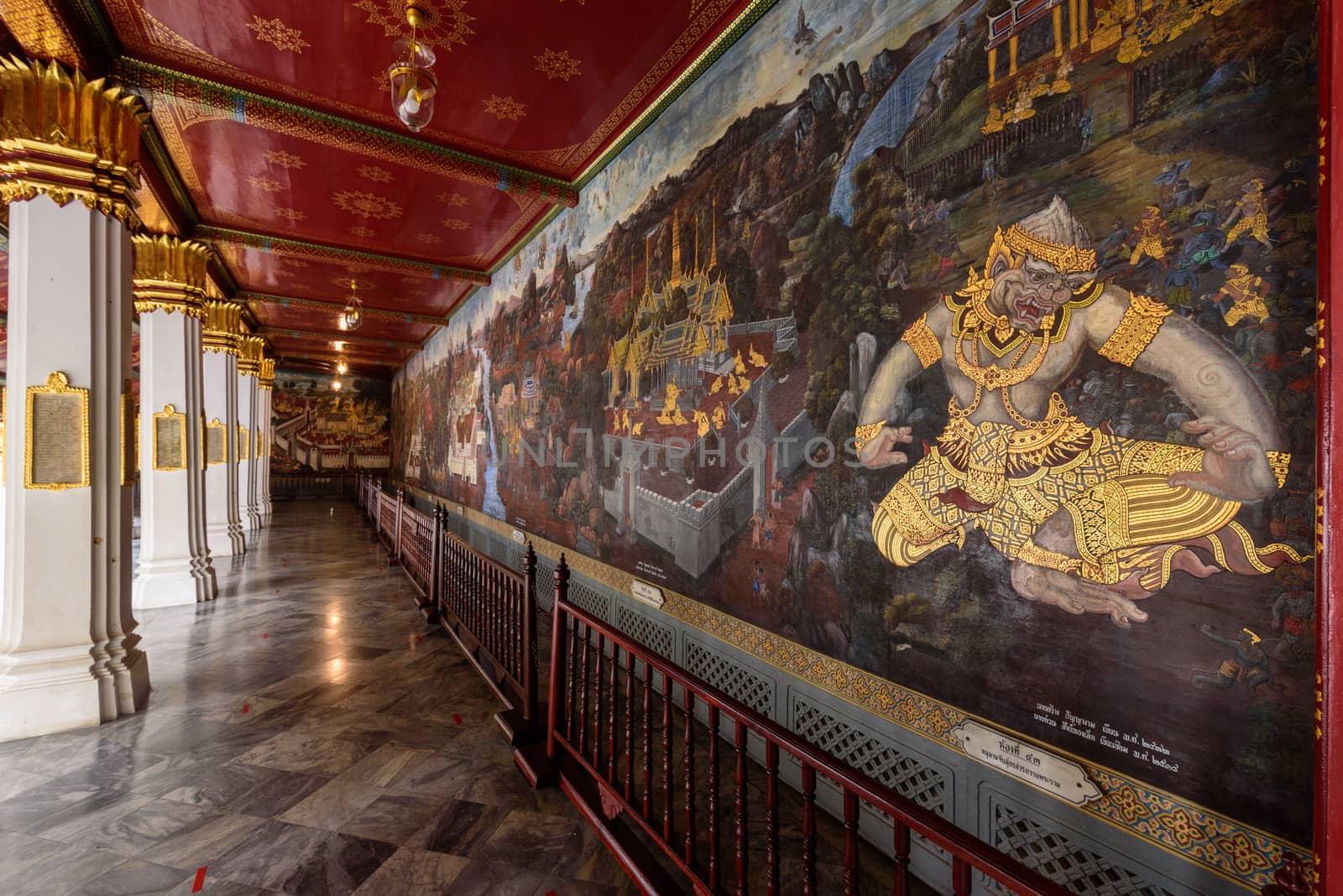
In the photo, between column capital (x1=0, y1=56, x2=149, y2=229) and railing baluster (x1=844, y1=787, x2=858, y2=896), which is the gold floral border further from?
column capital (x1=0, y1=56, x2=149, y2=229)

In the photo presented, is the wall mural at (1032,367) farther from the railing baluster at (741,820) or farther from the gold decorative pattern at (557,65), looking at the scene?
the gold decorative pattern at (557,65)

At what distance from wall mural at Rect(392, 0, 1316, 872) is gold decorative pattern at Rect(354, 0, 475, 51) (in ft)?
5.72

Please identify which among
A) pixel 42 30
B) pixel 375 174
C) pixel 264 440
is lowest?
pixel 264 440

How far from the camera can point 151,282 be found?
659 cm

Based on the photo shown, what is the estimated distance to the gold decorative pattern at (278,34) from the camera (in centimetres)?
358

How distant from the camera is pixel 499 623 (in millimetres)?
4004

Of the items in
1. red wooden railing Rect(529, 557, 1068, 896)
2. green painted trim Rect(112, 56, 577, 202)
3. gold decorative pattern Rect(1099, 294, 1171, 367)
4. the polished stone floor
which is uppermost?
green painted trim Rect(112, 56, 577, 202)

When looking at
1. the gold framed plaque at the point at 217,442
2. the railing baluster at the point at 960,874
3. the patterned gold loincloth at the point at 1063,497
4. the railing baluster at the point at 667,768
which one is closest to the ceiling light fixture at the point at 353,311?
the gold framed plaque at the point at 217,442

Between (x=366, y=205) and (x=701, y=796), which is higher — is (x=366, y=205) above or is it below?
above

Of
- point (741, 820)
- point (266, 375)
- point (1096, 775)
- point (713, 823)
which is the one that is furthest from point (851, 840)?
point (266, 375)

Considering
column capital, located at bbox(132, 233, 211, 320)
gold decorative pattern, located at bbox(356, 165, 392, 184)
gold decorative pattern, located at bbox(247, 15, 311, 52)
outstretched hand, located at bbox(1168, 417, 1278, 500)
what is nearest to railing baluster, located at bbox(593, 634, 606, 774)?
outstretched hand, located at bbox(1168, 417, 1278, 500)

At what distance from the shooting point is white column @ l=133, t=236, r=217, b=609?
6.50m

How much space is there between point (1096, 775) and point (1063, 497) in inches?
37.1

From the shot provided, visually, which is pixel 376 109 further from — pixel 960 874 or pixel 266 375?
pixel 266 375
